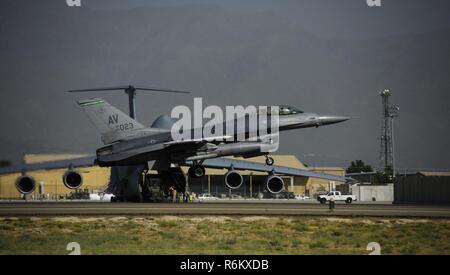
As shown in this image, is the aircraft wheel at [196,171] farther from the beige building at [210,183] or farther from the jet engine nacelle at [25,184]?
the beige building at [210,183]

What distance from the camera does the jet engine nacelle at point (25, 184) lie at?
52.0 meters

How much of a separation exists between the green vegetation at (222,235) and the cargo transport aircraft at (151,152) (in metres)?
15.4

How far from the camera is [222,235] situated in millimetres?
28031

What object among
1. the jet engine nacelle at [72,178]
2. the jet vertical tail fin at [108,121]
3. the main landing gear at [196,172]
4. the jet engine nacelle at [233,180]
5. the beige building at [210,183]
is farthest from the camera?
the beige building at [210,183]

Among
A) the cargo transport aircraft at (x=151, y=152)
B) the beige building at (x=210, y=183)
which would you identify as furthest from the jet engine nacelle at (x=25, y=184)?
the beige building at (x=210, y=183)

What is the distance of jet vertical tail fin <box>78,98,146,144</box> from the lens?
168 ft

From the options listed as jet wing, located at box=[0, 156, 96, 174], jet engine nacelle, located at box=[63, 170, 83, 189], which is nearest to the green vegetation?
jet engine nacelle, located at box=[63, 170, 83, 189]

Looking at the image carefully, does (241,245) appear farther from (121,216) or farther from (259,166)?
(259,166)

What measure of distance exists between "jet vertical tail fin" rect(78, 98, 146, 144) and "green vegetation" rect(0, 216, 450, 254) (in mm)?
18504

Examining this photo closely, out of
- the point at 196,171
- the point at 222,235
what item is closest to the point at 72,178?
the point at 196,171

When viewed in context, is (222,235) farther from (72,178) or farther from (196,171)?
(72,178)

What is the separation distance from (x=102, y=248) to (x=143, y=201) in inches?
1046

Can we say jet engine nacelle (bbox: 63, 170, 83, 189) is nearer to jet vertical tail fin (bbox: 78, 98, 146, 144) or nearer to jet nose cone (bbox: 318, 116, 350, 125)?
jet vertical tail fin (bbox: 78, 98, 146, 144)
